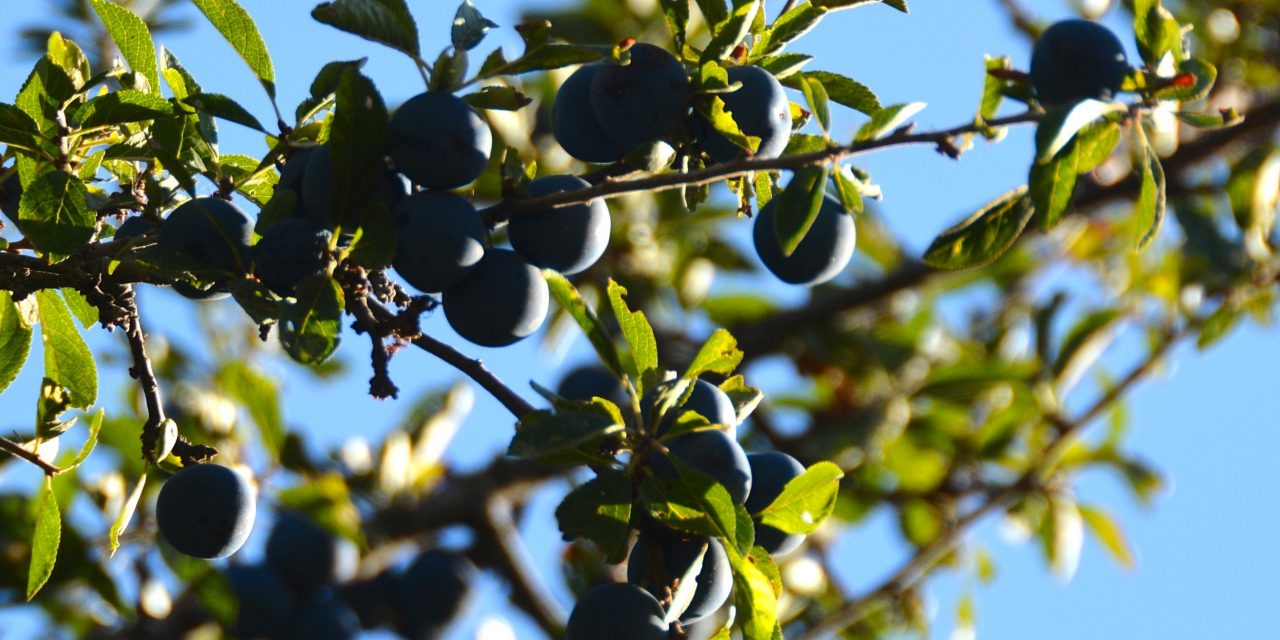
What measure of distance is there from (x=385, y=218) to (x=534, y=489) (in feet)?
8.00

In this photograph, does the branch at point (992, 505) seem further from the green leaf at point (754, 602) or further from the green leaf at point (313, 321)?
the green leaf at point (313, 321)

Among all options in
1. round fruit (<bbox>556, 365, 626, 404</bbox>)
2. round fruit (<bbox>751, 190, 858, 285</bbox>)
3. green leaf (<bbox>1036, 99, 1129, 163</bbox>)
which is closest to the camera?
green leaf (<bbox>1036, 99, 1129, 163</bbox>)

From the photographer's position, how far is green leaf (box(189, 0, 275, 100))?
1.38 metres

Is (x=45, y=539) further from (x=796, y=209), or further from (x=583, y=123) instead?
(x=796, y=209)

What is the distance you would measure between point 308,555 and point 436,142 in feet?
7.59

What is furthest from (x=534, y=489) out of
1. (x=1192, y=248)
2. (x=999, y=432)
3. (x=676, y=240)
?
(x=1192, y=248)

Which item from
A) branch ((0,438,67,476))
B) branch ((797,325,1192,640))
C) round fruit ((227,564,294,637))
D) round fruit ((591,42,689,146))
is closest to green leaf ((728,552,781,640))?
round fruit ((591,42,689,146))

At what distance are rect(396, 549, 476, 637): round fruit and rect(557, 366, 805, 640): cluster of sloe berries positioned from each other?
2100mm

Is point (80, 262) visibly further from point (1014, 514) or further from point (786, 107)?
point (1014, 514)

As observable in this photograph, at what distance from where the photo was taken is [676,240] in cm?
388

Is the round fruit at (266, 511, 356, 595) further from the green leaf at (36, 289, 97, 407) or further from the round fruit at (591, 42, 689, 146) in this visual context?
the round fruit at (591, 42, 689, 146)

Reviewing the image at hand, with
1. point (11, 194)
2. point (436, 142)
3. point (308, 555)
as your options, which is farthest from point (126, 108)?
point (308, 555)

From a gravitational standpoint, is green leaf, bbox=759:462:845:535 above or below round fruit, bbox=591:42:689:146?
below

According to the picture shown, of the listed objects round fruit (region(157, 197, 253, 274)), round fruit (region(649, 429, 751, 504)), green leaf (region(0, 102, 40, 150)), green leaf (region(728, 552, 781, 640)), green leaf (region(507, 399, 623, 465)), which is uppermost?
green leaf (region(0, 102, 40, 150))
